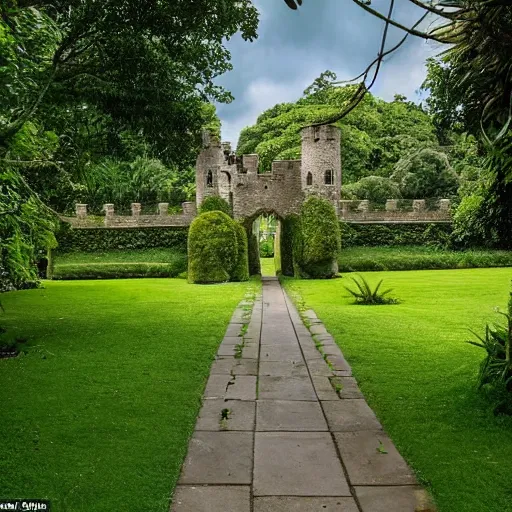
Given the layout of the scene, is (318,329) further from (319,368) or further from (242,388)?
(242,388)

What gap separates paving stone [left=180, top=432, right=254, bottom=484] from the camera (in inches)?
141

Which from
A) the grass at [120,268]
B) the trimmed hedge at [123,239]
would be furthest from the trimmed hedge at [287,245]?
the trimmed hedge at [123,239]

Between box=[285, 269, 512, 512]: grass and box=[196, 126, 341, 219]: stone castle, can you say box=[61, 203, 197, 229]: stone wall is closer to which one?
box=[196, 126, 341, 219]: stone castle

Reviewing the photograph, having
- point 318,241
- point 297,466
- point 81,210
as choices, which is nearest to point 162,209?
point 81,210

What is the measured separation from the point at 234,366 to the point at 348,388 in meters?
1.64

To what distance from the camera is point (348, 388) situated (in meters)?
5.84

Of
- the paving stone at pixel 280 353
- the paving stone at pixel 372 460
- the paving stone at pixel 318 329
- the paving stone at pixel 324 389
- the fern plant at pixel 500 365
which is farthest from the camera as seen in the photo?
the paving stone at pixel 318 329

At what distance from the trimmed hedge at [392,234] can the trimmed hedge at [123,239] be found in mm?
8733

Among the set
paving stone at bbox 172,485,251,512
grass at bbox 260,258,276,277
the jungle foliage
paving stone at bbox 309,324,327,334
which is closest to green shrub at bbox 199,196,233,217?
grass at bbox 260,258,276,277

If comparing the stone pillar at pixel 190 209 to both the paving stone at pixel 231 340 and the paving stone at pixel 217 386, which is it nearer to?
the paving stone at pixel 231 340

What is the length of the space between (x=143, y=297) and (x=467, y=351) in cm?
1006

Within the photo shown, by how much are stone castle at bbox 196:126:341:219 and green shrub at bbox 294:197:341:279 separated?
1.55 meters

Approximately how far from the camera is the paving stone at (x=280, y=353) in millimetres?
7508

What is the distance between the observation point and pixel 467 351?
7871mm
